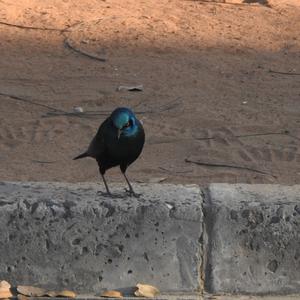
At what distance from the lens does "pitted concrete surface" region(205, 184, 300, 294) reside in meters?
4.68

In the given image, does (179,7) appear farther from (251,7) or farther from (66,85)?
(66,85)

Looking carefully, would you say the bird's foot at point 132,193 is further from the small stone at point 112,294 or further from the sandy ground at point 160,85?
the sandy ground at point 160,85

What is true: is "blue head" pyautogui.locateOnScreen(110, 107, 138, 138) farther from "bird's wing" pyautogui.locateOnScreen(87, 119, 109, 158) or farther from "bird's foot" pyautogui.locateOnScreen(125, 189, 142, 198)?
"bird's foot" pyautogui.locateOnScreen(125, 189, 142, 198)

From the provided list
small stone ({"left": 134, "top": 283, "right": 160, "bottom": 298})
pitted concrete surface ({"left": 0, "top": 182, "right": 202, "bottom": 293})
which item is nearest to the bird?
pitted concrete surface ({"left": 0, "top": 182, "right": 202, "bottom": 293})

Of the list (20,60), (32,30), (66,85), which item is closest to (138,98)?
(66,85)

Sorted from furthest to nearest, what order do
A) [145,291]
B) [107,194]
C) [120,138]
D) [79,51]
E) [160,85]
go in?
[79,51], [160,85], [107,194], [120,138], [145,291]

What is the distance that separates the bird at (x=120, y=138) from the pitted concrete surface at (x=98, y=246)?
0.24 meters

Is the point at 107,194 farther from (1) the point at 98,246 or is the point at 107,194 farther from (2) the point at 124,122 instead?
(2) the point at 124,122

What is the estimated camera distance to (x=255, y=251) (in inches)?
185

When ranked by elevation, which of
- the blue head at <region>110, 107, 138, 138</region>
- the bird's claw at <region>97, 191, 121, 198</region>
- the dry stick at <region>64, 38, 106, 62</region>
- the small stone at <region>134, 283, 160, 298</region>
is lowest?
the small stone at <region>134, 283, 160, 298</region>

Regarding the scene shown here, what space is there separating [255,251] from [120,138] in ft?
2.84

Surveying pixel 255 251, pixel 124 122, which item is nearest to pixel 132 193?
pixel 124 122

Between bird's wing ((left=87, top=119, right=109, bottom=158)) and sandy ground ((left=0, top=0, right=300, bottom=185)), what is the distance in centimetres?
117

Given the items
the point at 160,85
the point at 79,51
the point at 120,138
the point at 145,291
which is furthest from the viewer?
the point at 79,51
